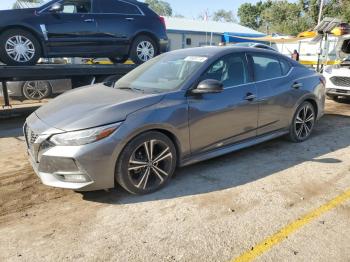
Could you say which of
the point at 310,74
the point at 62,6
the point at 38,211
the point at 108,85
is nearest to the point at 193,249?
the point at 38,211

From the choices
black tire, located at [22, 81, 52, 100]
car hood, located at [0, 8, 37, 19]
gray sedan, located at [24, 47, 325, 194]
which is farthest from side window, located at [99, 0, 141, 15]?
gray sedan, located at [24, 47, 325, 194]

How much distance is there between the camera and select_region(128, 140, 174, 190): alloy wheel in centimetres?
387

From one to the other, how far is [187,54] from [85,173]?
2.25m

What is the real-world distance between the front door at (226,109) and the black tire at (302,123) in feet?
3.56

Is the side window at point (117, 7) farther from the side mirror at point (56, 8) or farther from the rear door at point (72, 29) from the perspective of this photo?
the side mirror at point (56, 8)

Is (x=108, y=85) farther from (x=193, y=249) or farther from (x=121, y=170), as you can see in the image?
(x=193, y=249)

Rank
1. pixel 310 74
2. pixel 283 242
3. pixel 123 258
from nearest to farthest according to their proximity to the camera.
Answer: pixel 123 258, pixel 283 242, pixel 310 74

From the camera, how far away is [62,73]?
7527 millimetres

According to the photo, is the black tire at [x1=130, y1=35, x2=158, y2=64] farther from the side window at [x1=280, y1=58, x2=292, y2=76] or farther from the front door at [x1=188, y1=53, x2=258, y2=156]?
the front door at [x1=188, y1=53, x2=258, y2=156]

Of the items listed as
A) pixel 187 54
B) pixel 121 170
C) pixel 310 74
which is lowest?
pixel 121 170

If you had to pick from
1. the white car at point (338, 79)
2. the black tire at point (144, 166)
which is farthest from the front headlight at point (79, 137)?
the white car at point (338, 79)

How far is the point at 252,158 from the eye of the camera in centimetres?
521

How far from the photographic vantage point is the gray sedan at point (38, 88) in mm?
8062

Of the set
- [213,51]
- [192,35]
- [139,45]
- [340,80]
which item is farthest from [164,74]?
[192,35]
